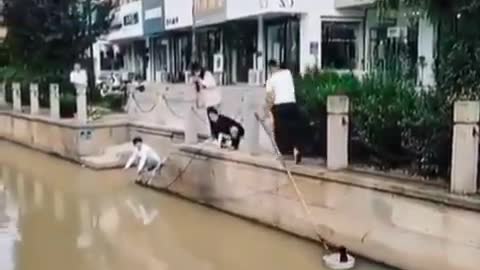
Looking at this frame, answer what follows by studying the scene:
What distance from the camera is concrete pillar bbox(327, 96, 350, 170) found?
35.4 feet

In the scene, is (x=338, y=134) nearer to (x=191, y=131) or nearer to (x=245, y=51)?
(x=191, y=131)

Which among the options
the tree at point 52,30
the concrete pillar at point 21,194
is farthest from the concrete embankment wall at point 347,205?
the tree at point 52,30

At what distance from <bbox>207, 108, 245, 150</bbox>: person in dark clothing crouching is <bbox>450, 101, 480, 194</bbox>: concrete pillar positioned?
5.23 m

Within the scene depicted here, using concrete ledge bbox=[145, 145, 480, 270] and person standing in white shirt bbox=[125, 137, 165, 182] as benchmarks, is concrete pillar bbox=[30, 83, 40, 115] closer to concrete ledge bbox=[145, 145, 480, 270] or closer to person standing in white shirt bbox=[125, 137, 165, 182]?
person standing in white shirt bbox=[125, 137, 165, 182]

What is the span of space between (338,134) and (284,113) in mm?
1588

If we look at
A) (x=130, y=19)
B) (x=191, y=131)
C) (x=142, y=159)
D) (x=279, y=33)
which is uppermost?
A: (x=130, y=19)

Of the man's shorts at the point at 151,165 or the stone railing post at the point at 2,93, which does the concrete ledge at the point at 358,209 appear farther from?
the stone railing post at the point at 2,93

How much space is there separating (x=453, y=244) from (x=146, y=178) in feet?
29.9

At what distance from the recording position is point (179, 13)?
4281 centimetres

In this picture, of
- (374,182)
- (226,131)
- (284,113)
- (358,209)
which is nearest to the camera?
(374,182)

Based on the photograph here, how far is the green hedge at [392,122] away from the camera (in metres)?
9.73

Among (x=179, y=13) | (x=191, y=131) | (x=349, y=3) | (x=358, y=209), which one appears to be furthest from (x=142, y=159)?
(x=179, y=13)

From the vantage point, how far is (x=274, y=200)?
11.7m

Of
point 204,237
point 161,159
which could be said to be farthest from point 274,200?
point 161,159
